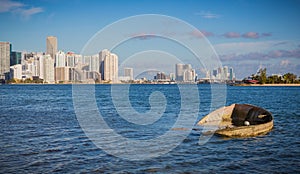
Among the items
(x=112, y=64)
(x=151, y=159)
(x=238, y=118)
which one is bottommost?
(x=151, y=159)

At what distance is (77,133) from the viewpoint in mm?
28641

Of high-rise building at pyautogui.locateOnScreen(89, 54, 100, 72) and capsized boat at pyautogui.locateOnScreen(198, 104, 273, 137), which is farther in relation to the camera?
high-rise building at pyautogui.locateOnScreen(89, 54, 100, 72)

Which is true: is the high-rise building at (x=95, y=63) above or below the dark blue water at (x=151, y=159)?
above

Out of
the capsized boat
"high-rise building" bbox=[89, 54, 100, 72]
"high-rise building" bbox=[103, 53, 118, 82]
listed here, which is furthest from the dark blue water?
"high-rise building" bbox=[89, 54, 100, 72]

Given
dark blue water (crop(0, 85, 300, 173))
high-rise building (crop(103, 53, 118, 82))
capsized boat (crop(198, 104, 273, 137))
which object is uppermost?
high-rise building (crop(103, 53, 118, 82))

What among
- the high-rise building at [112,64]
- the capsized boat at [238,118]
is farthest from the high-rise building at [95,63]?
the capsized boat at [238,118]

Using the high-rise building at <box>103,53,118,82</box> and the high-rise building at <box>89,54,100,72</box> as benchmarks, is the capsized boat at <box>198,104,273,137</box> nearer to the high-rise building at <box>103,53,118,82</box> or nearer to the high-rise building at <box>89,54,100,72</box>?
the high-rise building at <box>103,53,118,82</box>

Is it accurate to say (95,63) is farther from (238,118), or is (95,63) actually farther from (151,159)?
(151,159)

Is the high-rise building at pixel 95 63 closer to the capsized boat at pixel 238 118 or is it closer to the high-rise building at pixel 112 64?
the high-rise building at pixel 112 64

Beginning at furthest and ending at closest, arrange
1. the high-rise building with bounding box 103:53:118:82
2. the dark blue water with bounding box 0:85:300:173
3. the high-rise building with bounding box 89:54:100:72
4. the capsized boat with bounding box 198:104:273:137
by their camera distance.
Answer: the high-rise building with bounding box 89:54:100:72, the high-rise building with bounding box 103:53:118:82, the capsized boat with bounding box 198:104:273:137, the dark blue water with bounding box 0:85:300:173

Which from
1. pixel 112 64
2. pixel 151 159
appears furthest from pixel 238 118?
pixel 112 64

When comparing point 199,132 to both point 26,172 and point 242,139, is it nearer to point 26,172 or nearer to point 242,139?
point 242,139

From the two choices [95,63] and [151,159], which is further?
[95,63]

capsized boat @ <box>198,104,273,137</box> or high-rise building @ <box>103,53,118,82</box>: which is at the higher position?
high-rise building @ <box>103,53,118,82</box>
